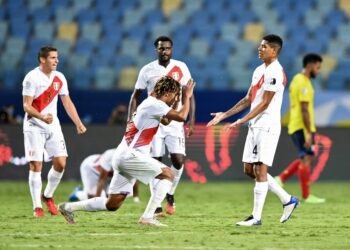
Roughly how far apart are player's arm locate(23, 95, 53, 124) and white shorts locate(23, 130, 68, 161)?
1.20 ft

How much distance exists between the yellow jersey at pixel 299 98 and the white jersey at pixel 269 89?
4.23 m

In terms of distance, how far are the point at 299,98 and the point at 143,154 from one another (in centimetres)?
542

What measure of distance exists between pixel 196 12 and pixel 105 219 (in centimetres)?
1202

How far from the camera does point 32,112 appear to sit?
11312 millimetres

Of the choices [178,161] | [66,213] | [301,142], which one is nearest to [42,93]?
[178,161]

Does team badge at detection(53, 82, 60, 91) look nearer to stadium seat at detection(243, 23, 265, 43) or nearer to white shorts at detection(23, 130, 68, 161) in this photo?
white shorts at detection(23, 130, 68, 161)

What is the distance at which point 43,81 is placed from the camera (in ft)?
38.2

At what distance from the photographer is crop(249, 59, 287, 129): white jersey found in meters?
10.2

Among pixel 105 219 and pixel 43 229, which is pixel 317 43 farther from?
pixel 43 229

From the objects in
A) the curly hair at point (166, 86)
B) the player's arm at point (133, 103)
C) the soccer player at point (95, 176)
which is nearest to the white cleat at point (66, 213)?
the curly hair at point (166, 86)

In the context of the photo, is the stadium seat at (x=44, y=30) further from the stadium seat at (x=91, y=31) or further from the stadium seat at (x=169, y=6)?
the stadium seat at (x=169, y=6)

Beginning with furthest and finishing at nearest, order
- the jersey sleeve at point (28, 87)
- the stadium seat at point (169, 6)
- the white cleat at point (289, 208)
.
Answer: the stadium seat at point (169, 6) < the jersey sleeve at point (28, 87) < the white cleat at point (289, 208)

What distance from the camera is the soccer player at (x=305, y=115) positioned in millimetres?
14555

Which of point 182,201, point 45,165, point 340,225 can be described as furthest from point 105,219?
point 45,165
